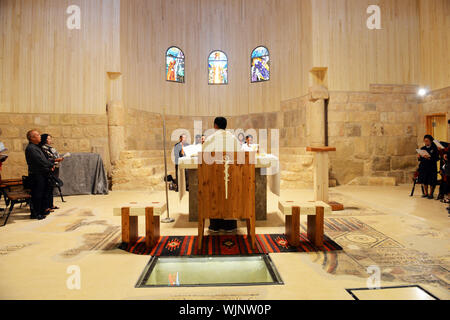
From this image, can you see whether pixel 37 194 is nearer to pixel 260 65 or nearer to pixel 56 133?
pixel 56 133

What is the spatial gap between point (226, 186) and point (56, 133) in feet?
22.7

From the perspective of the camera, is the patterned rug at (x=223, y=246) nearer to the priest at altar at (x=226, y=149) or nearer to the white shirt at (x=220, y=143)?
the priest at altar at (x=226, y=149)

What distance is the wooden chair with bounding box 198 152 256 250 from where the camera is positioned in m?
3.36

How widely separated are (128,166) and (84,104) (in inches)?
82.3

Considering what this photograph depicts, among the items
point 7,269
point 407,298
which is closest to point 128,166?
point 7,269

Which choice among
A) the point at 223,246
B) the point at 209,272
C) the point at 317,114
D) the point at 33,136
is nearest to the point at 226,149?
the point at 223,246

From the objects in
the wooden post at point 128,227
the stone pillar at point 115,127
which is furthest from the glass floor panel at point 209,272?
the stone pillar at point 115,127

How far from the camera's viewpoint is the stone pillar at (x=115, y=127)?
8641 millimetres

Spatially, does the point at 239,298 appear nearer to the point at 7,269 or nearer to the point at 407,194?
the point at 7,269

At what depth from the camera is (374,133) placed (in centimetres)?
887

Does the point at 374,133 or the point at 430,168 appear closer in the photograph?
the point at 430,168

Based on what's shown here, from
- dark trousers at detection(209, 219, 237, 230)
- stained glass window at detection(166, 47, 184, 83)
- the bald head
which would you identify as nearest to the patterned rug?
dark trousers at detection(209, 219, 237, 230)

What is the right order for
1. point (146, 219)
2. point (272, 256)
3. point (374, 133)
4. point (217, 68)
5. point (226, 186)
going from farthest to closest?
point (217, 68) → point (374, 133) → point (146, 219) → point (226, 186) → point (272, 256)

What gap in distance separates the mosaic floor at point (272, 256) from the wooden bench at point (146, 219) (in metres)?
0.24
